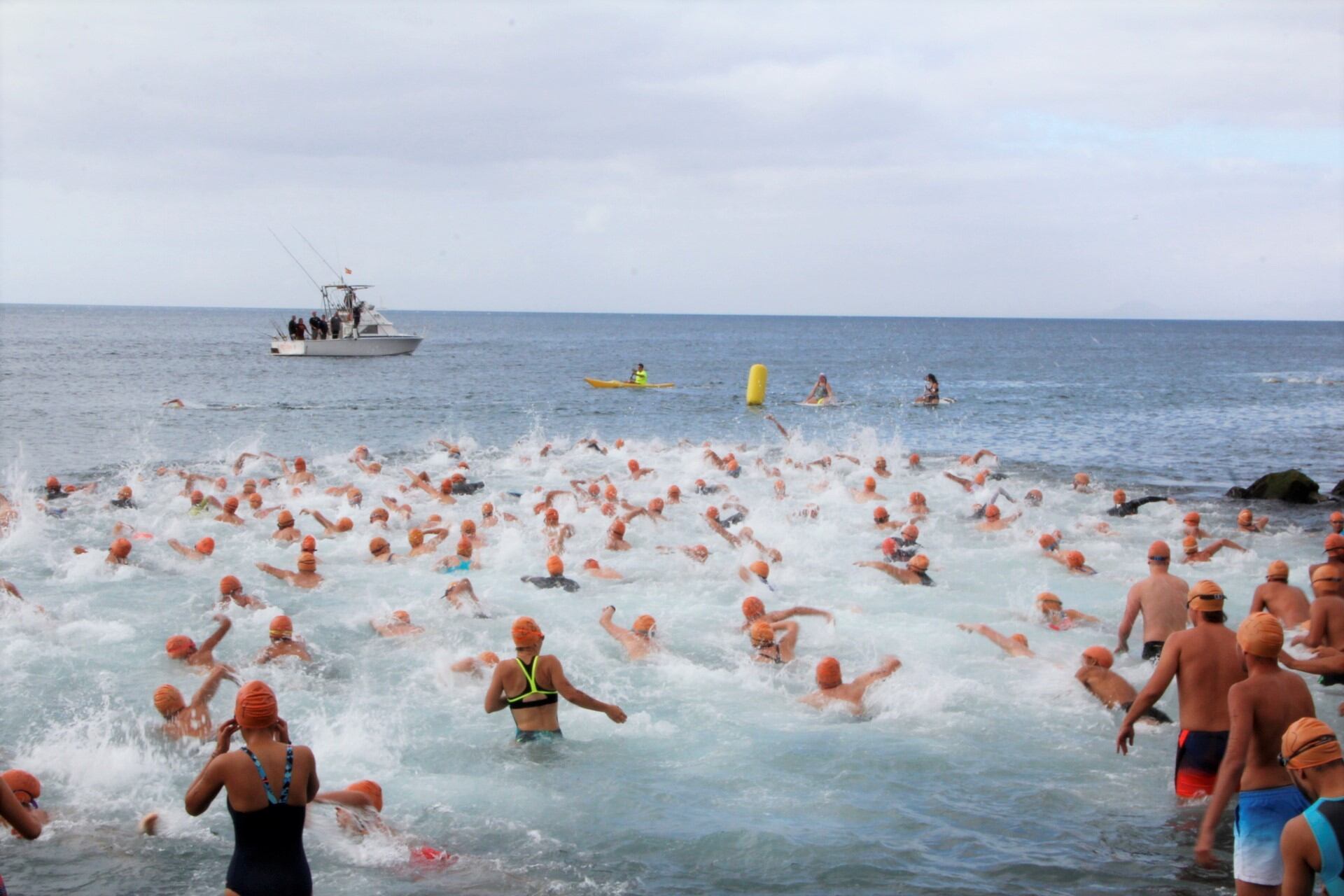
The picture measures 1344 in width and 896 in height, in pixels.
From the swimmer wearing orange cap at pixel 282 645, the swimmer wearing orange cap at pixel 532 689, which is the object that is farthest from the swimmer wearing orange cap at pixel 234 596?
the swimmer wearing orange cap at pixel 532 689

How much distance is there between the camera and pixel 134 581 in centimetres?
1295

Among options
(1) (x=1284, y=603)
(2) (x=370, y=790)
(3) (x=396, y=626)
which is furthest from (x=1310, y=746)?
(3) (x=396, y=626)

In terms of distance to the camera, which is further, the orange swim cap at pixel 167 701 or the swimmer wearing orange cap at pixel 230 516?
the swimmer wearing orange cap at pixel 230 516

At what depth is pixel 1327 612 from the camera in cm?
791

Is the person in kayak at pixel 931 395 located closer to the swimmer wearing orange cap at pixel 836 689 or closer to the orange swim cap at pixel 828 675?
the swimmer wearing orange cap at pixel 836 689

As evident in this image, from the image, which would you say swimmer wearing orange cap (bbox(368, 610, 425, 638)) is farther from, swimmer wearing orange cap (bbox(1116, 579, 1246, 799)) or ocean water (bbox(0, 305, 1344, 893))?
swimmer wearing orange cap (bbox(1116, 579, 1246, 799))

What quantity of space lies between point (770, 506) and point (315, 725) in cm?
982

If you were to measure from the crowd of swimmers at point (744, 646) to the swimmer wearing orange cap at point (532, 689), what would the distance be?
0.02 meters

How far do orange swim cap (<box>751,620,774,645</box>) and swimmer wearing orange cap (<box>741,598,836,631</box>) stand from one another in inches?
21.1

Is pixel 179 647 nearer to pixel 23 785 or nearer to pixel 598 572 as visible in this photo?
pixel 23 785

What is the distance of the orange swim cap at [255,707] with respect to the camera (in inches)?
181

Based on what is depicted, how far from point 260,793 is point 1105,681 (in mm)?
6962

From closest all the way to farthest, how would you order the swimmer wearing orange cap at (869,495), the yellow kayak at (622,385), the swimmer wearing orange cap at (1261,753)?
the swimmer wearing orange cap at (1261,753)
the swimmer wearing orange cap at (869,495)
the yellow kayak at (622,385)

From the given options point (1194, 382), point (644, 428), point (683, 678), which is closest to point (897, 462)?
point (644, 428)
